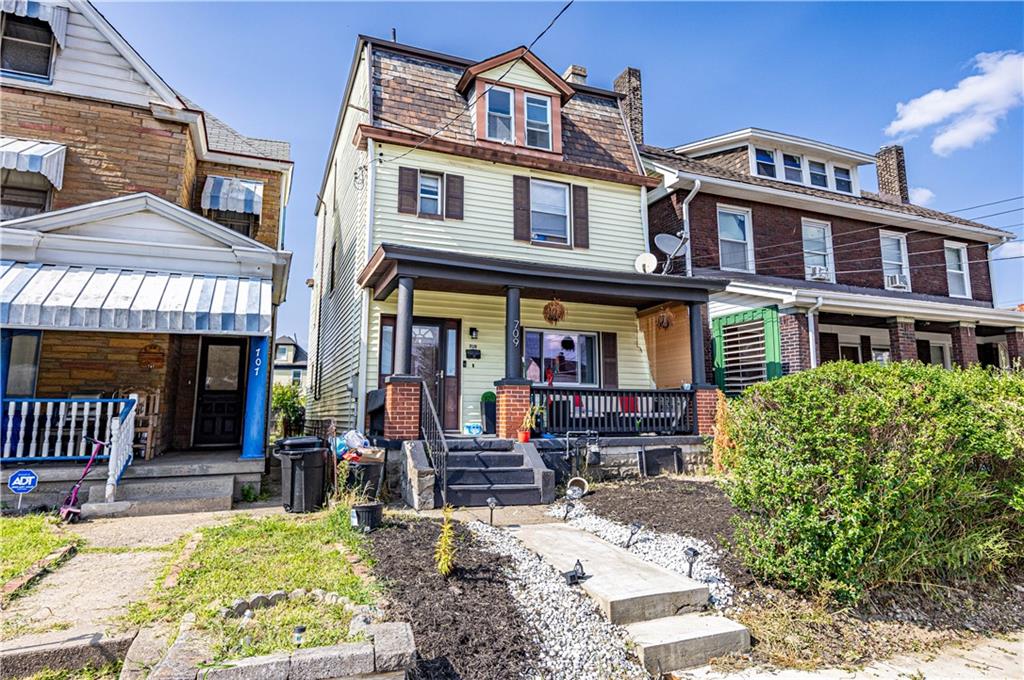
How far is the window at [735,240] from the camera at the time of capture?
13469 millimetres

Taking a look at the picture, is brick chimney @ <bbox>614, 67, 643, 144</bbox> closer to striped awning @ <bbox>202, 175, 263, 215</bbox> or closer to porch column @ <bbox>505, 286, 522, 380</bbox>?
porch column @ <bbox>505, 286, 522, 380</bbox>

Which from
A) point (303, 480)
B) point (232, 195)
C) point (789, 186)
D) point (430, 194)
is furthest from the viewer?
point (789, 186)

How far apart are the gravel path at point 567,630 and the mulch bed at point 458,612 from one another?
0.11 metres

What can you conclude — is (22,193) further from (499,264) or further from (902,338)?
(902,338)

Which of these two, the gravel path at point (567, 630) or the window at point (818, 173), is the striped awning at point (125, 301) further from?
the window at point (818, 173)

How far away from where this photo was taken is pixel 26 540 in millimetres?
5418

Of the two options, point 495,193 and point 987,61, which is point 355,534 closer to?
point 495,193

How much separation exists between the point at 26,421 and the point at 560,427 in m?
7.91

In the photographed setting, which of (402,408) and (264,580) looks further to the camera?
(402,408)

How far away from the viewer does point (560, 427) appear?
954 centimetres

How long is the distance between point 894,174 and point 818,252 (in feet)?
21.8

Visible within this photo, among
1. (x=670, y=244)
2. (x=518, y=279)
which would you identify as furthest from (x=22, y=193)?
(x=670, y=244)

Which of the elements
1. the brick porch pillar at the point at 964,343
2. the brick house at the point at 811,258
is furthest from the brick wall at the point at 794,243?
the brick porch pillar at the point at 964,343

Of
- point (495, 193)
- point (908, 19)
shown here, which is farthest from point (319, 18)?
point (908, 19)
